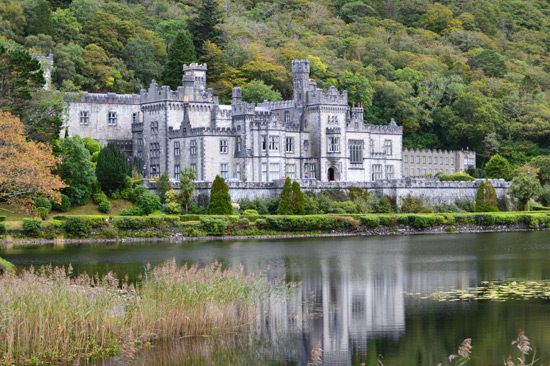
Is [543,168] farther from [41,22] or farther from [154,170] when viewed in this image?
[41,22]

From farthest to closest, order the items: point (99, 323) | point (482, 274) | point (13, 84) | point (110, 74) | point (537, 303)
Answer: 1. point (110, 74)
2. point (13, 84)
3. point (482, 274)
4. point (537, 303)
5. point (99, 323)

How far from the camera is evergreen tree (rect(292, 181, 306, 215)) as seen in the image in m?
71.9

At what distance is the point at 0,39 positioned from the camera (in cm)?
8881

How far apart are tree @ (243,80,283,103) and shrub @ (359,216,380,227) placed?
2991 centimetres

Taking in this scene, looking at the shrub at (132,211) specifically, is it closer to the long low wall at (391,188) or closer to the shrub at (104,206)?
the shrub at (104,206)

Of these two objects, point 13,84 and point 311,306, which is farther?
point 13,84

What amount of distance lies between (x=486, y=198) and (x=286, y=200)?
20420 millimetres

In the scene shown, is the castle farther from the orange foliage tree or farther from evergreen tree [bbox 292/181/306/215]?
the orange foliage tree

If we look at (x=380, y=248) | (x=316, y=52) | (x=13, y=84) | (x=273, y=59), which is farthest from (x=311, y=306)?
(x=316, y=52)

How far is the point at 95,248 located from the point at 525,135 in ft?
237

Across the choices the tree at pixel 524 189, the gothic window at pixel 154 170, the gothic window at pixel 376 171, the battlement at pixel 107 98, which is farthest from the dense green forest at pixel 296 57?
the tree at pixel 524 189

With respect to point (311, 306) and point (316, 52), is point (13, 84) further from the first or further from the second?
point (316, 52)

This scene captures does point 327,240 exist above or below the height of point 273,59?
below

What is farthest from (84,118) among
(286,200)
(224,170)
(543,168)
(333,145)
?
(543,168)
